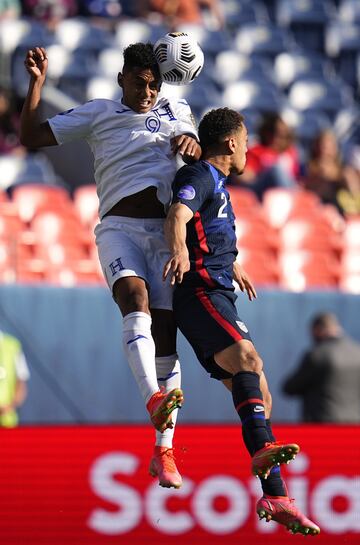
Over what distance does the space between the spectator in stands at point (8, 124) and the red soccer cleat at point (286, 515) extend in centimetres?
663

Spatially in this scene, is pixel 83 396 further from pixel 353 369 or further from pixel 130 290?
pixel 130 290

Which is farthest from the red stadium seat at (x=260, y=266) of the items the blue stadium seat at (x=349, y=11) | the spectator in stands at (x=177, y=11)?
the blue stadium seat at (x=349, y=11)

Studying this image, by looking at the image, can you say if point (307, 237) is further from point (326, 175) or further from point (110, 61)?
point (110, 61)

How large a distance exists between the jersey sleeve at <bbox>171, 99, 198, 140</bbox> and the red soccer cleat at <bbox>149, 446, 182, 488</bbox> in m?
1.46

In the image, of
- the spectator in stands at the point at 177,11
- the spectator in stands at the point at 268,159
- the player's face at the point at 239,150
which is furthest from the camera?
the spectator in stands at the point at 177,11

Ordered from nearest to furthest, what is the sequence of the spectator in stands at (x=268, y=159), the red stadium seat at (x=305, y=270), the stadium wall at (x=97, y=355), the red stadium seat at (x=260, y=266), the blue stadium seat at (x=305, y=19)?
the stadium wall at (x=97, y=355)
the red stadium seat at (x=260, y=266)
the red stadium seat at (x=305, y=270)
the spectator in stands at (x=268, y=159)
the blue stadium seat at (x=305, y=19)

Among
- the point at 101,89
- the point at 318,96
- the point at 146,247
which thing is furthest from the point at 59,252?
the point at 318,96

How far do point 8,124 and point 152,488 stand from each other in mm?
4642

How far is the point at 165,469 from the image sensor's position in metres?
5.93

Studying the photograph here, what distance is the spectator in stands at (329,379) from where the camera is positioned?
31.5 feet

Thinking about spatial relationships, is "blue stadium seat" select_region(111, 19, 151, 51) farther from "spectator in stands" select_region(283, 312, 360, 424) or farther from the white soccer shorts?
the white soccer shorts

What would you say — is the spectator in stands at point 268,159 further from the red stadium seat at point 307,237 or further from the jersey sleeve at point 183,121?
the jersey sleeve at point 183,121

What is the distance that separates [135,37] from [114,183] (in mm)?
8368

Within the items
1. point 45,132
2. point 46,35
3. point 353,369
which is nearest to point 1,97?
point 46,35
